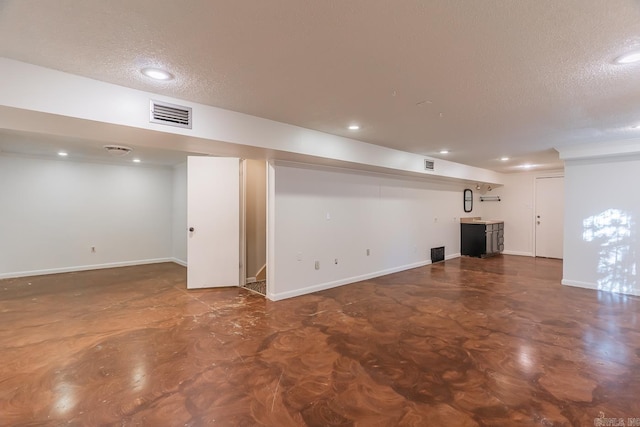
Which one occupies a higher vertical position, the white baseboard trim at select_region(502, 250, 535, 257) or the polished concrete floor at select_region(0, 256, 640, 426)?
the white baseboard trim at select_region(502, 250, 535, 257)

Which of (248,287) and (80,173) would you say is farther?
(80,173)

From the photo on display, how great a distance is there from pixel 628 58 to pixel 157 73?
340 centimetres

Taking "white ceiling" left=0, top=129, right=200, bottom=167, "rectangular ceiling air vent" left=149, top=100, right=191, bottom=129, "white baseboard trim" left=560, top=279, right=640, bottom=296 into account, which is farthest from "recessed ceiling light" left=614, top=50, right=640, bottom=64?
"white ceiling" left=0, top=129, right=200, bottom=167

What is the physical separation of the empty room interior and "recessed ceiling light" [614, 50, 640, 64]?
25 millimetres

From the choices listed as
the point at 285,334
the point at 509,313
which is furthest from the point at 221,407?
the point at 509,313

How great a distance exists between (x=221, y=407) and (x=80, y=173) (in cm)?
668

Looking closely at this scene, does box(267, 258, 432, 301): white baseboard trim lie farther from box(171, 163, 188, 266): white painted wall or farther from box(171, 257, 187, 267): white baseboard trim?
box(171, 163, 188, 266): white painted wall

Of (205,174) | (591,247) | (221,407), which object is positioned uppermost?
(205,174)

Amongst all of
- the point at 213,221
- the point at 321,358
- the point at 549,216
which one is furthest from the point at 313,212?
the point at 549,216

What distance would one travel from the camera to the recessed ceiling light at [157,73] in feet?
7.72

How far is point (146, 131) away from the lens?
2.88 m

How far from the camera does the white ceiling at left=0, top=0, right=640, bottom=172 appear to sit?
163 centimetres

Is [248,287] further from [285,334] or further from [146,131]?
[146,131]

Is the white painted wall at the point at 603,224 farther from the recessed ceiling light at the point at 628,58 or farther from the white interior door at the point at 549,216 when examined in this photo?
the recessed ceiling light at the point at 628,58
